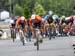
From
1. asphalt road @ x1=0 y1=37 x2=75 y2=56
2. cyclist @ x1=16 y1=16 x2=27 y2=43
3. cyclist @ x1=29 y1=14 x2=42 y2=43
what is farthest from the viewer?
cyclist @ x1=16 y1=16 x2=27 y2=43

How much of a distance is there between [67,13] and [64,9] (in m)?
1.85

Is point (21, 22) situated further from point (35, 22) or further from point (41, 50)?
point (41, 50)

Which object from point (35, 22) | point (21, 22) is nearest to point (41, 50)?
point (35, 22)

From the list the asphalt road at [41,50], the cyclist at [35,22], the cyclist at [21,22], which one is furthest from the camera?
the cyclist at [21,22]

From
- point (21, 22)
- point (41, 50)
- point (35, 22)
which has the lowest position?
point (41, 50)

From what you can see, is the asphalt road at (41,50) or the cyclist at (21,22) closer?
the asphalt road at (41,50)

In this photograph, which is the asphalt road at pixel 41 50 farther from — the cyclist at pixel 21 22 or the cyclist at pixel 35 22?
the cyclist at pixel 21 22

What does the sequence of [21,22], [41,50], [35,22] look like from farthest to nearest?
[21,22]
[35,22]
[41,50]

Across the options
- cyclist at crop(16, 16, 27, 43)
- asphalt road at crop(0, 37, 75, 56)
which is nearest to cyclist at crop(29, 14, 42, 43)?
asphalt road at crop(0, 37, 75, 56)

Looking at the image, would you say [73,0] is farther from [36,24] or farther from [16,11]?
[36,24]

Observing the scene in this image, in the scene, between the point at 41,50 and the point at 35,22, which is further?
the point at 35,22

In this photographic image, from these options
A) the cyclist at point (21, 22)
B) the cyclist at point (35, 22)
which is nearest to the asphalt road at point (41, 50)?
the cyclist at point (35, 22)

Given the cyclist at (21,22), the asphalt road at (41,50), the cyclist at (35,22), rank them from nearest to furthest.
→ the asphalt road at (41,50) < the cyclist at (35,22) < the cyclist at (21,22)

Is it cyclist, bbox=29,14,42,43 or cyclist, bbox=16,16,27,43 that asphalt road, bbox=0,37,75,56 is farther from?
cyclist, bbox=16,16,27,43
